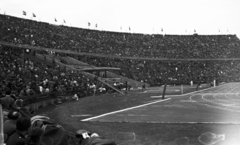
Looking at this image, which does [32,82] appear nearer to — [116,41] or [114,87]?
[114,87]

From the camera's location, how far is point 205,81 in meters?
68.6

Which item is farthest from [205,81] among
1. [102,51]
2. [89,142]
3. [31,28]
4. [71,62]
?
[89,142]

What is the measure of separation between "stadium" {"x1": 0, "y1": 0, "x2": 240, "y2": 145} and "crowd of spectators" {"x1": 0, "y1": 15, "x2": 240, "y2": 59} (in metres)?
0.33

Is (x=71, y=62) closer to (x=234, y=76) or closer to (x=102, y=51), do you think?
(x=102, y=51)

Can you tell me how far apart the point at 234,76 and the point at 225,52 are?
15.2 metres

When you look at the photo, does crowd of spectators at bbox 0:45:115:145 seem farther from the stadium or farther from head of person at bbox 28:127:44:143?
head of person at bbox 28:127:44:143

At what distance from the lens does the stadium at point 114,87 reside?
33.7ft

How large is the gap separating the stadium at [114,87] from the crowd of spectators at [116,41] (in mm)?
334

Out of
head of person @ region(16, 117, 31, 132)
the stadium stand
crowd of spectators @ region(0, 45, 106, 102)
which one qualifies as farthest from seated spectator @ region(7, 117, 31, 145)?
the stadium stand

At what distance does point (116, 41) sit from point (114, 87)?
144 ft

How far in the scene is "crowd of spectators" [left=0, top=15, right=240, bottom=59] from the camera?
5681cm

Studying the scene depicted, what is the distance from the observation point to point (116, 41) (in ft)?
279

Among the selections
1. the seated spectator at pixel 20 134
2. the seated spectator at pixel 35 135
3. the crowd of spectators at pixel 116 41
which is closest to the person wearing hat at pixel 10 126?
the seated spectator at pixel 20 134

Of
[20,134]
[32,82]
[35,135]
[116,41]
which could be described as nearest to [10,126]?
[20,134]
